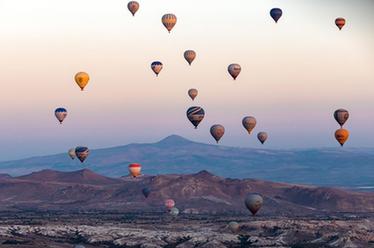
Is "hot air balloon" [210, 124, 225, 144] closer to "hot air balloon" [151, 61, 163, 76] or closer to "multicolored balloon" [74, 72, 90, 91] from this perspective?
"hot air balloon" [151, 61, 163, 76]

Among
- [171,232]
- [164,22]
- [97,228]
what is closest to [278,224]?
[171,232]

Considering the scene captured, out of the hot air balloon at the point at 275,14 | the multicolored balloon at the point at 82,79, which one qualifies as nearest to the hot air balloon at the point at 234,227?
the multicolored balloon at the point at 82,79

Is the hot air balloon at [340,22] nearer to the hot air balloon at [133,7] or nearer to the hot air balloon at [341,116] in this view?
the hot air balloon at [341,116]

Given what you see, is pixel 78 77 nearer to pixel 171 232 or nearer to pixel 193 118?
pixel 193 118

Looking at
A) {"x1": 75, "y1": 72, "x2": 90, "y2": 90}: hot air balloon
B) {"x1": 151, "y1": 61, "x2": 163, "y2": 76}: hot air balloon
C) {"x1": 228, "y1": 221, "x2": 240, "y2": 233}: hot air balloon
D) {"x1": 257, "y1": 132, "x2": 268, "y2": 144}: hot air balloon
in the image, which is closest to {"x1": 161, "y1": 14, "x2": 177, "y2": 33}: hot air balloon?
{"x1": 151, "y1": 61, "x2": 163, "y2": 76}: hot air balloon

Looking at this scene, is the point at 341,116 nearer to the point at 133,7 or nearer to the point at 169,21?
the point at 169,21

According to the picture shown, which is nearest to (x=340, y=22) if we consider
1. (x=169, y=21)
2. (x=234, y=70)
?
(x=234, y=70)
